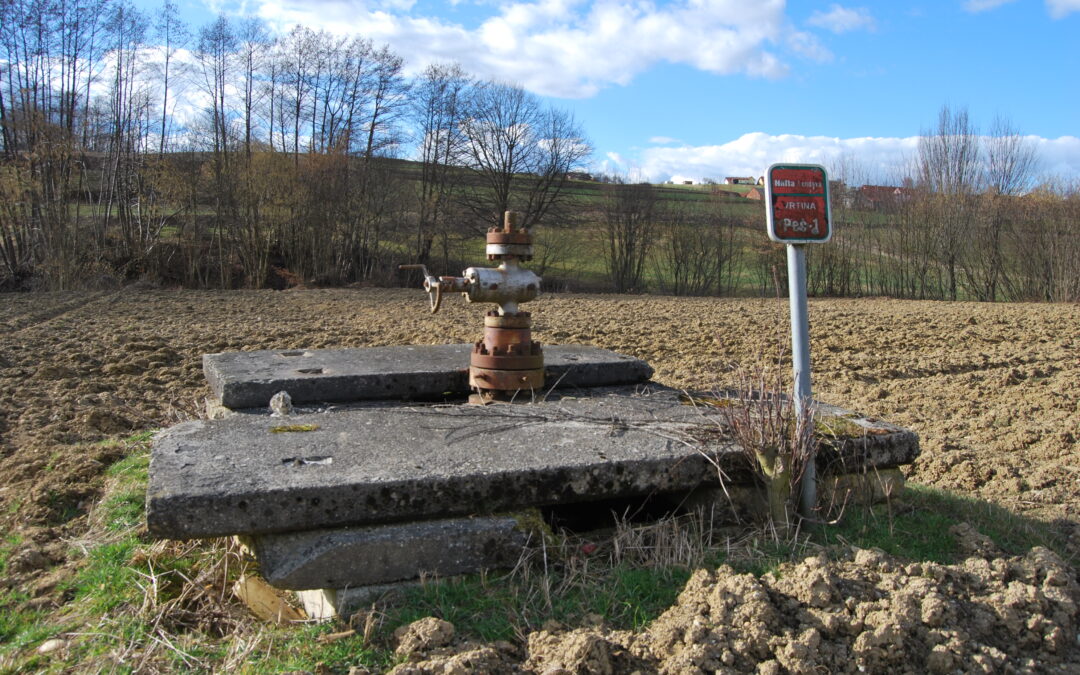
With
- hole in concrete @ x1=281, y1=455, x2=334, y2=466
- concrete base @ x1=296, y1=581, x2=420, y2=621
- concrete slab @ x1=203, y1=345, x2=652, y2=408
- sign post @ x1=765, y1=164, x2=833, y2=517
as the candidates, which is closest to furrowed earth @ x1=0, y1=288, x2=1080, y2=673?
concrete base @ x1=296, y1=581, x2=420, y2=621

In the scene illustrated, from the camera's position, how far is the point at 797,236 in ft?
10.7

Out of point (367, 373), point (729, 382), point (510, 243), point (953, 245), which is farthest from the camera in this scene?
point (953, 245)

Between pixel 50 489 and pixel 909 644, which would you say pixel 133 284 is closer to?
pixel 50 489

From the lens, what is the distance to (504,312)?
13.4 ft

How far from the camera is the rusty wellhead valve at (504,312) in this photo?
3951 mm

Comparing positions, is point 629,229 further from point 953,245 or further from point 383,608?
point 383,608

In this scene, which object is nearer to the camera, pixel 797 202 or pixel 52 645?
pixel 52 645

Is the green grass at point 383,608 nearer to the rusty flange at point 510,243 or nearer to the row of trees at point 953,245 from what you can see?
the rusty flange at point 510,243

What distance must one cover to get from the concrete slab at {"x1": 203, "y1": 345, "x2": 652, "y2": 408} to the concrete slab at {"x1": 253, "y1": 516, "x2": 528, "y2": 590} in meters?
1.39

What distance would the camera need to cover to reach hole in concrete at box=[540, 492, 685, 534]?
3.37 m

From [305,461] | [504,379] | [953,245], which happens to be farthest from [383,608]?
[953,245]

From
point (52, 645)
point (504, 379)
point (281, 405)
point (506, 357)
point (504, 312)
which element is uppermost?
point (504, 312)

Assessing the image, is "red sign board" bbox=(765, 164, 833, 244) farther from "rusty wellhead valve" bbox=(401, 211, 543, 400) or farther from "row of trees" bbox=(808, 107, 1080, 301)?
"row of trees" bbox=(808, 107, 1080, 301)

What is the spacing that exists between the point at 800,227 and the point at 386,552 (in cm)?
202
